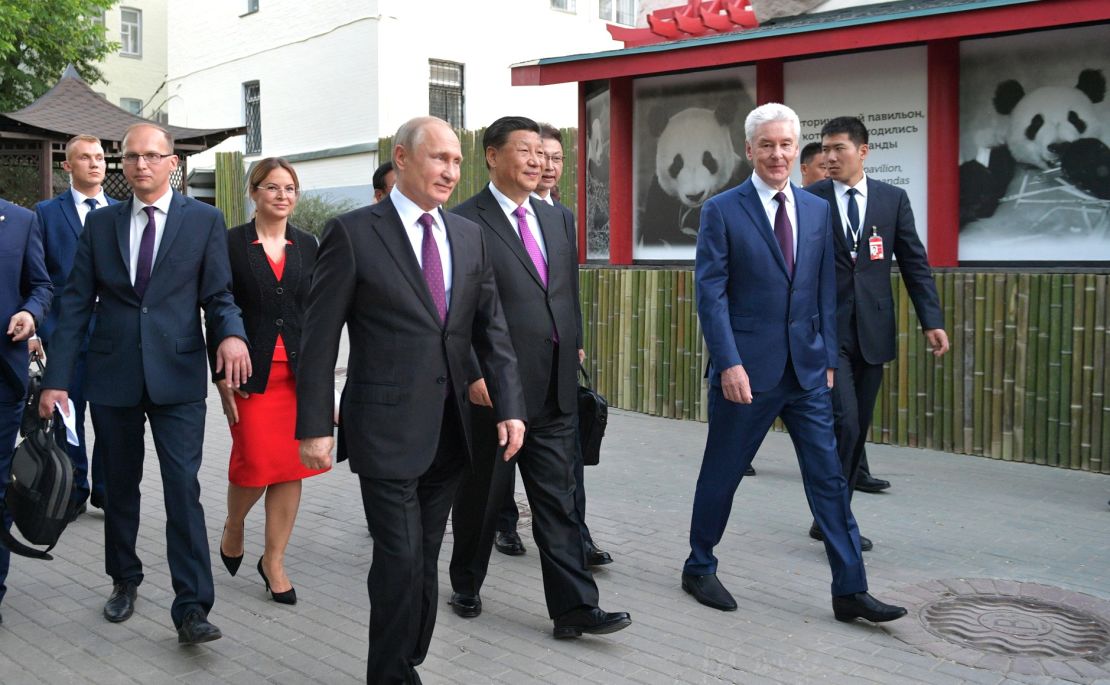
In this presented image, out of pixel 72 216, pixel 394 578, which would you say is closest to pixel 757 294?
pixel 394 578

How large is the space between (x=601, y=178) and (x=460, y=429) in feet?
25.8

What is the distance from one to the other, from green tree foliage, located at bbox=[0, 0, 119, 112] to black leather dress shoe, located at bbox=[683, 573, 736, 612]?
2478 cm

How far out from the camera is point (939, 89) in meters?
8.59

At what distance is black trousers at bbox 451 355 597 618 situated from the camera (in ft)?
14.5

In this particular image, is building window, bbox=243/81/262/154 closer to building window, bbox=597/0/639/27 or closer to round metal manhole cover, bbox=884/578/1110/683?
building window, bbox=597/0/639/27

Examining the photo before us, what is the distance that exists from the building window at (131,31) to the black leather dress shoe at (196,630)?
37366mm

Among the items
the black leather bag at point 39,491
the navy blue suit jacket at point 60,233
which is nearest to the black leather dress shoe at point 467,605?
the black leather bag at point 39,491

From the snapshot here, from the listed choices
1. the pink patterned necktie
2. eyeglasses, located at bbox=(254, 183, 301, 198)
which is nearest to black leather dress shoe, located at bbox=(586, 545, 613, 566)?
the pink patterned necktie

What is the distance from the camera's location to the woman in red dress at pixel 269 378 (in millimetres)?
4965

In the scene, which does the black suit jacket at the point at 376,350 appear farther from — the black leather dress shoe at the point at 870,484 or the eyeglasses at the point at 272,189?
the black leather dress shoe at the point at 870,484

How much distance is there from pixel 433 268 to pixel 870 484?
4.29 m

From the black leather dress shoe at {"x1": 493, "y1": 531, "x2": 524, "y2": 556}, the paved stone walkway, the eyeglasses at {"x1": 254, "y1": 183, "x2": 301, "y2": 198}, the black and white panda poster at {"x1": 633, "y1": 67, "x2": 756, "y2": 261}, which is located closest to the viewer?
the paved stone walkway

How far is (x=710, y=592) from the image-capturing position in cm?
489

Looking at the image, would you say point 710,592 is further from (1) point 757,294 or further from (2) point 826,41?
(2) point 826,41
